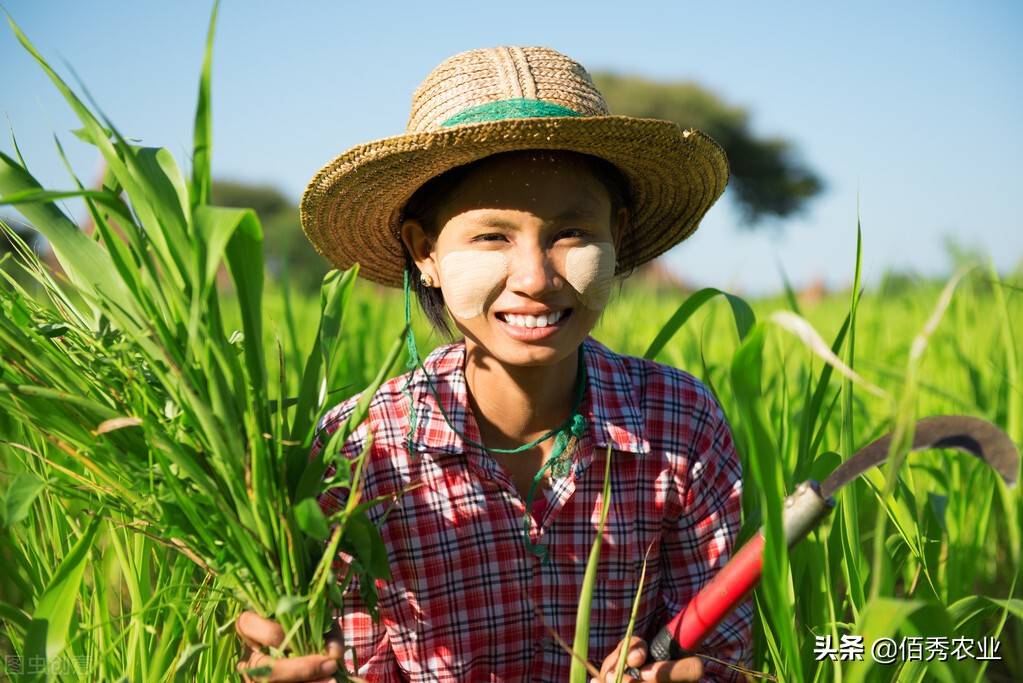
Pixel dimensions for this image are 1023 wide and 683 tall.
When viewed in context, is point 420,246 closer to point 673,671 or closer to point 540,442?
point 540,442

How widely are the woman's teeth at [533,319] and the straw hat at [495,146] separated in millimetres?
210

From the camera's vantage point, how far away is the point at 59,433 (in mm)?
978

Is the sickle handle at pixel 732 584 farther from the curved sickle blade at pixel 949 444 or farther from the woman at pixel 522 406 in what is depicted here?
the woman at pixel 522 406

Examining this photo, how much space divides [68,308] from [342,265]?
1.54 ft

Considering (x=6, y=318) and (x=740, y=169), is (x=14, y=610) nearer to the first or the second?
(x=6, y=318)

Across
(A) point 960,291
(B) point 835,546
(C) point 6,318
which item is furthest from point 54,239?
(A) point 960,291

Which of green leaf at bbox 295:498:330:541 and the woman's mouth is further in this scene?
the woman's mouth

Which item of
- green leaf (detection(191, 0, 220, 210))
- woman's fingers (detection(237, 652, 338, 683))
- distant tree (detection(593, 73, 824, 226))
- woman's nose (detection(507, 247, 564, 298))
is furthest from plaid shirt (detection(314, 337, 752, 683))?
distant tree (detection(593, 73, 824, 226))

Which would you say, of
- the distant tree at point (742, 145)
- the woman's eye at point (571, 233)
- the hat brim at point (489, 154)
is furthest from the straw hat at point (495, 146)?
the distant tree at point (742, 145)

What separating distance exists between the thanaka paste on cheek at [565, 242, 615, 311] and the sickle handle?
39cm

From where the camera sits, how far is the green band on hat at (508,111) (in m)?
1.22

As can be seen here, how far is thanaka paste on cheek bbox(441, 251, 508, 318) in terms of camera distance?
1.21m

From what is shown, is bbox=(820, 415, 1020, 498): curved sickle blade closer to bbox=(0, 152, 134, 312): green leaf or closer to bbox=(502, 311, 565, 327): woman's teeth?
bbox=(502, 311, 565, 327): woman's teeth

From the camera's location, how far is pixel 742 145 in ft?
91.7
